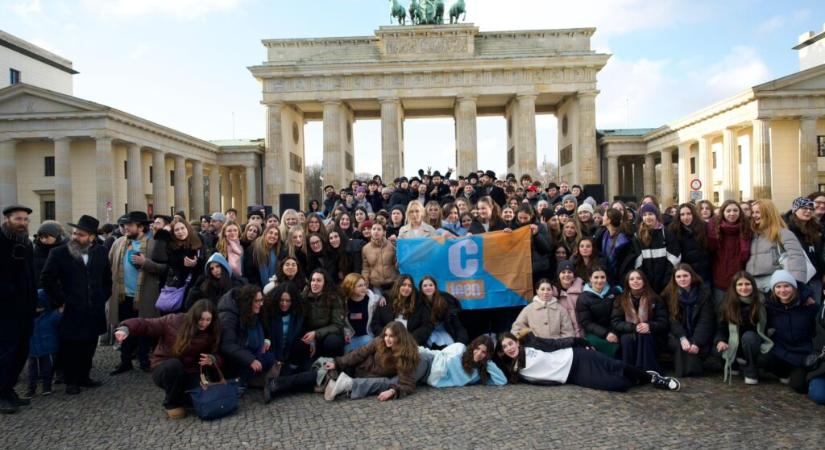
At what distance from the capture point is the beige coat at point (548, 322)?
8500 mm

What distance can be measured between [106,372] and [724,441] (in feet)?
27.8

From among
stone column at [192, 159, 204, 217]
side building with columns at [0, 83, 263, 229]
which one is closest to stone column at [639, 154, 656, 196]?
side building with columns at [0, 83, 263, 229]

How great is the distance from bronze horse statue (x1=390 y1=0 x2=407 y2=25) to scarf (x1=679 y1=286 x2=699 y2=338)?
1659 inches

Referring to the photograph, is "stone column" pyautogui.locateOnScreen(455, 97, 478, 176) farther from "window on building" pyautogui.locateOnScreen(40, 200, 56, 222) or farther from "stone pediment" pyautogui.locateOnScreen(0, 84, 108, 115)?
"window on building" pyautogui.locateOnScreen(40, 200, 56, 222)

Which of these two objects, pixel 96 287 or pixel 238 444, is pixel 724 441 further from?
pixel 96 287

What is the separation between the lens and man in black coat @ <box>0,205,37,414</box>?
23.8ft

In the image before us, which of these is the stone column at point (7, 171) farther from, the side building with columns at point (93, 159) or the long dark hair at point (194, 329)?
the long dark hair at point (194, 329)

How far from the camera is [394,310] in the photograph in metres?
8.60

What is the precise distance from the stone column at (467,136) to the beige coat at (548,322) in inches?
1399

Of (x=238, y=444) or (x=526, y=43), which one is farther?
(x=526, y=43)

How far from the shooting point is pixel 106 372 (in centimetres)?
916

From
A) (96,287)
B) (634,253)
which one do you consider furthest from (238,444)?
(634,253)

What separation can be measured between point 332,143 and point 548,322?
37.3m

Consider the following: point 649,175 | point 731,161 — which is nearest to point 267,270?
point 731,161
